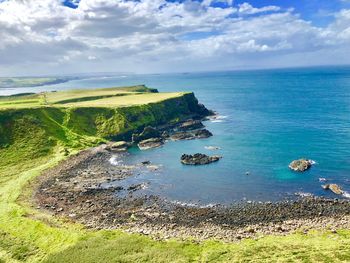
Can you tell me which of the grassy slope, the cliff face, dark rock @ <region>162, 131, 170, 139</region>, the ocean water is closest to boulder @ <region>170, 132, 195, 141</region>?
dark rock @ <region>162, 131, 170, 139</region>

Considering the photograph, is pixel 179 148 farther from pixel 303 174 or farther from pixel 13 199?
pixel 13 199

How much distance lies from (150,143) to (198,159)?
3016cm

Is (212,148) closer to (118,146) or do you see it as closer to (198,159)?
(198,159)

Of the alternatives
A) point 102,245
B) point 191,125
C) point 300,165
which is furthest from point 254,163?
point 102,245

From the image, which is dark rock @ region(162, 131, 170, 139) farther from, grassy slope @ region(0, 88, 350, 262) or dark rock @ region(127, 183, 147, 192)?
grassy slope @ region(0, 88, 350, 262)

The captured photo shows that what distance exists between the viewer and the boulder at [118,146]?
128312 millimetres

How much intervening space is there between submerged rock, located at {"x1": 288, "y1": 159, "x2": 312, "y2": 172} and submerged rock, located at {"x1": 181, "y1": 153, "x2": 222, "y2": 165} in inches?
926

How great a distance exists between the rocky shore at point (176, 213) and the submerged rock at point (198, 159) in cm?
2253

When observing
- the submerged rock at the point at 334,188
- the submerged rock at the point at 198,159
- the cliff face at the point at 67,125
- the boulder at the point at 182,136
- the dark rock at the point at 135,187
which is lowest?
the dark rock at the point at 135,187

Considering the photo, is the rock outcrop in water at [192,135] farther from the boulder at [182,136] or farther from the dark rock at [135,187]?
the dark rock at [135,187]

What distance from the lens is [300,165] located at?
98.3m

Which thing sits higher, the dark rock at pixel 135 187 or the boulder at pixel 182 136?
the boulder at pixel 182 136

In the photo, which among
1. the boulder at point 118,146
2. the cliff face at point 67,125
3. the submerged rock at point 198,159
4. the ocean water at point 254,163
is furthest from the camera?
the boulder at point 118,146

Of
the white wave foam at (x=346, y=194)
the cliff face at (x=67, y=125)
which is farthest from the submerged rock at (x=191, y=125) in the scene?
the white wave foam at (x=346, y=194)
